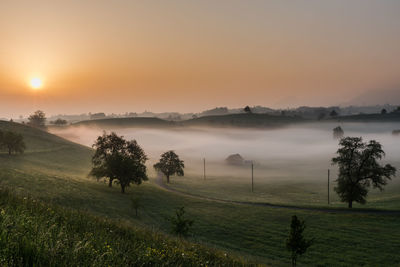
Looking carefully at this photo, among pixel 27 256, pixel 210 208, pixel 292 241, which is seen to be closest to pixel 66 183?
pixel 210 208

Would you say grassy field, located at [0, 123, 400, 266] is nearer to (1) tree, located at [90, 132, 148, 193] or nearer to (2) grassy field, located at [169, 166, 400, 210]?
(1) tree, located at [90, 132, 148, 193]

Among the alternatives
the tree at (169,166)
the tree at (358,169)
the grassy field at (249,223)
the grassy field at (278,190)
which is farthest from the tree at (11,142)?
the tree at (358,169)

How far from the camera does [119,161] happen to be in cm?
6100

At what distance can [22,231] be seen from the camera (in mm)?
5316

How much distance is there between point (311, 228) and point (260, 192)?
142ft

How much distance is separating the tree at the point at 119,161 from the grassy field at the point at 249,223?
3866 mm

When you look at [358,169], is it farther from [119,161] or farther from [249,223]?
[119,161]

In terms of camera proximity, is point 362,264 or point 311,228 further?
point 311,228

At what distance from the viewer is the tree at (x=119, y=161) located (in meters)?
60.9

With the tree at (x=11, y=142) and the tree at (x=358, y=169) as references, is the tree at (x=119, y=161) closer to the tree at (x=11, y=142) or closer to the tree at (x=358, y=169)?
the tree at (x=11, y=142)

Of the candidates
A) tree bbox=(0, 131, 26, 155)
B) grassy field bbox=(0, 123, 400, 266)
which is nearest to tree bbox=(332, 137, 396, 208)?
grassy field bbox=(0, 123, 400, 266)

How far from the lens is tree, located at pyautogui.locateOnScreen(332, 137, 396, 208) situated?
5303 centimetres

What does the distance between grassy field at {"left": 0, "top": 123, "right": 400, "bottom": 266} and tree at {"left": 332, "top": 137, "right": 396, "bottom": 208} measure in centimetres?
619

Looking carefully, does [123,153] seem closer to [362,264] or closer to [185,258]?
[362,264]
